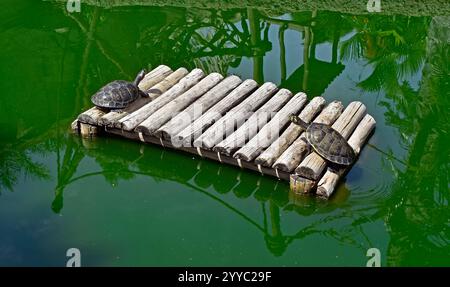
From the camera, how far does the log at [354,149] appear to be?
770 centimetres

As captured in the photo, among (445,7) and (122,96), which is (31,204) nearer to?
(122,96)

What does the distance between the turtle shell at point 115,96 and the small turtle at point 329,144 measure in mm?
2279

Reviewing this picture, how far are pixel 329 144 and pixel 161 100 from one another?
234 cm

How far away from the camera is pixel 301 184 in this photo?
7.79m

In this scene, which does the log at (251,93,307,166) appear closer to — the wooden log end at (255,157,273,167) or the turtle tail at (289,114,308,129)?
the wooden log end at (255,157,273,167)

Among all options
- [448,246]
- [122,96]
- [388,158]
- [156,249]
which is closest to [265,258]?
[156,249]

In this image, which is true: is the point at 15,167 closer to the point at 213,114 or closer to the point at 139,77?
the point at 139,77

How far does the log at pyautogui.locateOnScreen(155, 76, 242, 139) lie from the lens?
27.7 feet

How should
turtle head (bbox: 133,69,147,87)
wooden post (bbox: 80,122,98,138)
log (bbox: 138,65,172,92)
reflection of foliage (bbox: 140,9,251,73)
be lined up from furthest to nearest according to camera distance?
reflection of foliage (bbox: 140,9,251,73), log (bbox: 138,65,172,92), turtle head (bbox: 133,69,147,87), wooden post (bbox: 80,122,98,138)

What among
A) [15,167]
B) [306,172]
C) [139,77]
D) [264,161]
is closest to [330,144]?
[306,172]

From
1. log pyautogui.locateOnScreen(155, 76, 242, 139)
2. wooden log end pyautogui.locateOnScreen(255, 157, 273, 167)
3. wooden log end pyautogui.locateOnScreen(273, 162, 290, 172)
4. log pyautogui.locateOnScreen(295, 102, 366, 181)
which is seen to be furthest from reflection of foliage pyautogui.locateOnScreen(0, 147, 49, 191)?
log pyautogui.locateOnScreen(295, 102, 366, 181)

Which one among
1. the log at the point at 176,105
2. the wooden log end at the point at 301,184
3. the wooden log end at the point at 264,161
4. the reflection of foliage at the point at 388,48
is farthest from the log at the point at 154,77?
the reflection of foliage at the point at 388,48

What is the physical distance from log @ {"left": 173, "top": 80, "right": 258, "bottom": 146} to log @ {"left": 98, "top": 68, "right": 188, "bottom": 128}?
2.71 ft
